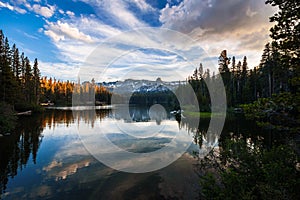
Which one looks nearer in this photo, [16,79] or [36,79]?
[16,79]

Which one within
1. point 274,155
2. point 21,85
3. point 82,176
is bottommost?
point 82,176

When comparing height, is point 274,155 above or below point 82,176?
above

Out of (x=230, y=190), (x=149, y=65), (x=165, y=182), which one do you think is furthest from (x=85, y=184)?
(x=149, y=65)

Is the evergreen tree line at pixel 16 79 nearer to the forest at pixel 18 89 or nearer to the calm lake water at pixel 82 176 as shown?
the forest at pixel 18 89

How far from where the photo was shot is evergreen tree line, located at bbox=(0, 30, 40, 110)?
33.1 meters

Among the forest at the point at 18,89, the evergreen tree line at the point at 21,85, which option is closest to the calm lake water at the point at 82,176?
the forest at the point at 18,89

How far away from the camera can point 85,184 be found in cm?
839

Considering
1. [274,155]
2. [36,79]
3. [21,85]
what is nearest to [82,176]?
[274,155]

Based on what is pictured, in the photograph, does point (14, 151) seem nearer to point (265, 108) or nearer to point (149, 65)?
point (265, 108)

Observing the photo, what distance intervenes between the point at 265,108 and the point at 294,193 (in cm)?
245

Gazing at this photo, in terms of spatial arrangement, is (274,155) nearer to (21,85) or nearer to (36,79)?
(21,85)

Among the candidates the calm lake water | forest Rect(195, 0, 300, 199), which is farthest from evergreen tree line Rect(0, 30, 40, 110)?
forest Rect(195, 0, 300, 199)

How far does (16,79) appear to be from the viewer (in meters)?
39.9

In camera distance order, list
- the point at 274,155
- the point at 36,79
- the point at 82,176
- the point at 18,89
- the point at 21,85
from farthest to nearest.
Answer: the point at 36,79 → the point at 21,85 → the point at 18,89 → the point at 82,176 → the point at 274,155
